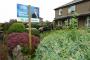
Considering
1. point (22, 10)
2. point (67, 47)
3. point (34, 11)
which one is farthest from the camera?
point (34, 11)

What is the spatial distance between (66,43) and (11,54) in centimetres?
398

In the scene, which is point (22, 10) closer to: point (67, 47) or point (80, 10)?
point (67, 47)

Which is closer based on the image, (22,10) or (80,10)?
(22,10)

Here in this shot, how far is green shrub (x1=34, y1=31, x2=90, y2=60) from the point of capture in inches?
228

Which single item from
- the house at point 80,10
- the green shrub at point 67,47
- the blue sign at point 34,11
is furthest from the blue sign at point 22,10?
the house at point 80,10

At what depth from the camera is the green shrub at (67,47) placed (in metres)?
5.80

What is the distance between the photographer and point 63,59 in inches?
227

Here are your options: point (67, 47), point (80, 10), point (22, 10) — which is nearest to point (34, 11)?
point (22, 10)

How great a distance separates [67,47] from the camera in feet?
20.3

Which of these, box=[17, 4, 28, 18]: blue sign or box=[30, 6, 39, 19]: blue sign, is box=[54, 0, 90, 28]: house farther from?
box=[17, 4, 28, 18]: blue sign

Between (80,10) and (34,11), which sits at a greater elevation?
(80,10)

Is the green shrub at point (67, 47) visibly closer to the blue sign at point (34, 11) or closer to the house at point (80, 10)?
the blue sign at point (34, 11)

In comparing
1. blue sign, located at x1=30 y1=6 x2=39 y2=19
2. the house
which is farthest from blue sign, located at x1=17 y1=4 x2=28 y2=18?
the house

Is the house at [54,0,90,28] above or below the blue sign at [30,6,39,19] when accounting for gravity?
above
